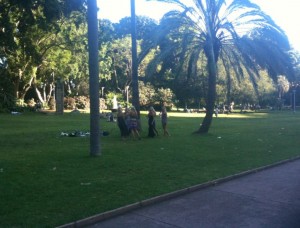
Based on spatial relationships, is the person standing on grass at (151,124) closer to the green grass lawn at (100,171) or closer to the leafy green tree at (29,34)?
the green grass lawn at (100,171)

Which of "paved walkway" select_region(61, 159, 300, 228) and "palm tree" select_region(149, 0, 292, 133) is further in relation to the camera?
"palm tree" select_region(149, 0, 292, 133)

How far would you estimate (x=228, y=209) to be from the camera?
6887 mm

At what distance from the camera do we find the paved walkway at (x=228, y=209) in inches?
242

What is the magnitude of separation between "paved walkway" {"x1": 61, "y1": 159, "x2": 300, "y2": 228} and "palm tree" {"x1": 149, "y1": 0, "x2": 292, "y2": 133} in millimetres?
11775

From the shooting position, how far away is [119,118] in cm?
1811

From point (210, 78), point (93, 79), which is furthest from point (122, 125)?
point (93, 79)

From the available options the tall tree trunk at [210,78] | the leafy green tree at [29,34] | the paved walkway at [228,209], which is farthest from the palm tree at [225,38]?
the paved walkway at [228,209]

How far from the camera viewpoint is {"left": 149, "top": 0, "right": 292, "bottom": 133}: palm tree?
19.7m

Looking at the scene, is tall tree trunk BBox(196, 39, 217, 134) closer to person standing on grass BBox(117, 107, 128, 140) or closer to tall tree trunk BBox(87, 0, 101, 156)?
person standing on grass BBox(117, 107, 128, 140)

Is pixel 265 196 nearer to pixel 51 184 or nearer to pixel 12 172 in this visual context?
pixel 51 184

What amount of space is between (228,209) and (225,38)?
598 inches

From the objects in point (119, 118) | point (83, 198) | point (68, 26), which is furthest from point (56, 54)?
point (83, 198)

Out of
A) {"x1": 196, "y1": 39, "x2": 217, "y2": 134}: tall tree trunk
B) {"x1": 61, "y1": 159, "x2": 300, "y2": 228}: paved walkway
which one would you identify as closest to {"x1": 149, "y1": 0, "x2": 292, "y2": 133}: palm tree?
{"x1": 196, "y1": 39, "x2": 217, "y2": 134}: tall tree trunk

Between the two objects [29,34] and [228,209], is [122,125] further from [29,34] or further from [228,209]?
[29,34]
